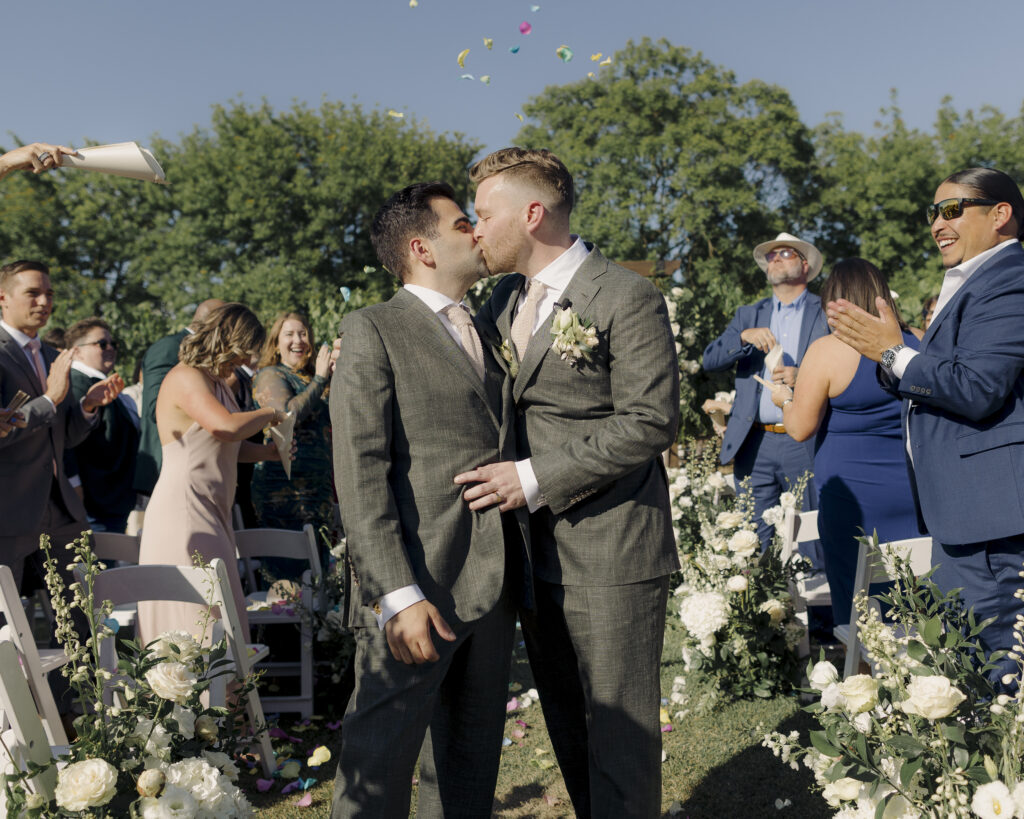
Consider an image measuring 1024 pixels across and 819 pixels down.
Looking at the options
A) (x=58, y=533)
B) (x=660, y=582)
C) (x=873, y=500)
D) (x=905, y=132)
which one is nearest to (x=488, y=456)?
(x=660, y=582)

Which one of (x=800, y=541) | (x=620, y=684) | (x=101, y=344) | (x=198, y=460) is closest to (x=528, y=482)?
(x=620, y=684)

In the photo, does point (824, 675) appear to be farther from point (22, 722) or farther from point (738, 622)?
point (738, 622)

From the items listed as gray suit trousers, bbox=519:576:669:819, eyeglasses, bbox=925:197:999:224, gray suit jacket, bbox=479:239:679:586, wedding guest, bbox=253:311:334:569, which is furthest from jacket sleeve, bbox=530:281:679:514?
wedding guest, bbox=253:311:334:569

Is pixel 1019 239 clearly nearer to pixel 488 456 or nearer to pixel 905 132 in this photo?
pixel 488 456

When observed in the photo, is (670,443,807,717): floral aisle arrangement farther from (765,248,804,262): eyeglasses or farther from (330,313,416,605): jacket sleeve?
(330,313,416,605): jacket sleeve

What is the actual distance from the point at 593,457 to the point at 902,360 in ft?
3.79

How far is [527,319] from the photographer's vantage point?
106 inches

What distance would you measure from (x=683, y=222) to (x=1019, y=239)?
29981 millimetres

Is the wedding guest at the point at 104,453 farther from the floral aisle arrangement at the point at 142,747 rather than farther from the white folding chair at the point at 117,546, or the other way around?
the floral aisle arrangement at the point at 142,747

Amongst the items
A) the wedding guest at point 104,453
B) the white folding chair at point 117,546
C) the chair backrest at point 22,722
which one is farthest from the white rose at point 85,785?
the wedding guest at point 104,453

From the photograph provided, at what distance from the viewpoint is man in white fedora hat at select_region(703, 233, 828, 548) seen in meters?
5.86

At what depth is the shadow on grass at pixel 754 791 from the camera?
344 centimetres

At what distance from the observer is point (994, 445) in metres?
2.73

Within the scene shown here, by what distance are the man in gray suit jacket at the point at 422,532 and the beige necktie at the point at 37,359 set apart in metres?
3.30
